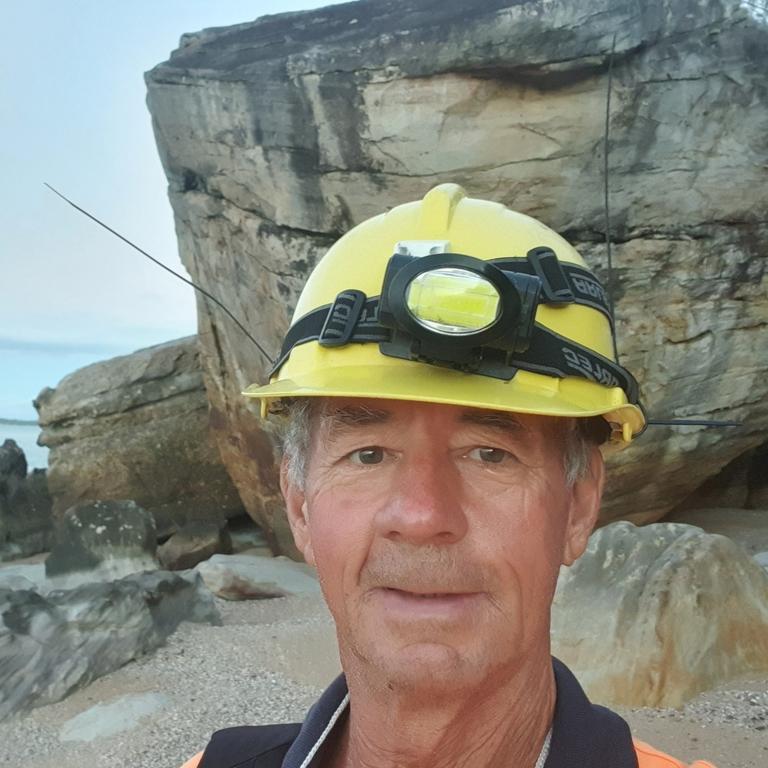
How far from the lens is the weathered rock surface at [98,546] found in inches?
271

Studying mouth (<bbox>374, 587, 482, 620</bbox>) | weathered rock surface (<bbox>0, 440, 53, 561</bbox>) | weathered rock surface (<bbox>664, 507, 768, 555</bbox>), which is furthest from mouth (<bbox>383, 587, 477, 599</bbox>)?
weathered rock surface (<bbox>0, 440, 53, 561</bbox>)

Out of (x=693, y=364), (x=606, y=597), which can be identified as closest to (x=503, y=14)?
(x=693, y=364)

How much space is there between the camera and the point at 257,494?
28.5ft

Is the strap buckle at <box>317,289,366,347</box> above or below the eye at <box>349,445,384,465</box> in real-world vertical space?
above

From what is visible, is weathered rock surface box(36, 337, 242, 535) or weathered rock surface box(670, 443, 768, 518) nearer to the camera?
weathered rock surface box(670, 443, 768, 518)

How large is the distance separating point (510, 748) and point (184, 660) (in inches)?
157

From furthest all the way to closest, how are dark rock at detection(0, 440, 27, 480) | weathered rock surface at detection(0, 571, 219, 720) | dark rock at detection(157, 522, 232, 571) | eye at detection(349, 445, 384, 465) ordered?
dark rock at detection(0, 440, 27, 480) → dark rock at detection(157, 522, 232, 571) → weathered rock surface at detection(0, 571, 219, 720) → eye at detection(349, 445, 384, 465)

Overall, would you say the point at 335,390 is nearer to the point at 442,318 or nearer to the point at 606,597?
the point at 442,318

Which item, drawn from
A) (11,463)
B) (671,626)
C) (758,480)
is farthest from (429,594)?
(11,463)

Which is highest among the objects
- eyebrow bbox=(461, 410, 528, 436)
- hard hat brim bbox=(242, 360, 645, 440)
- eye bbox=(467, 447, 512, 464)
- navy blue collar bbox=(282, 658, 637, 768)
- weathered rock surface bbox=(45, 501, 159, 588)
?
hard hat brim bbox=(242, 360, 645, 440)

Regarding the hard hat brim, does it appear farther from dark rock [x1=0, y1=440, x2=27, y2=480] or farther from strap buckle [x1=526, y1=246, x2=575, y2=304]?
dark rock [x1=0, y1=440, x2=27, y2=480]

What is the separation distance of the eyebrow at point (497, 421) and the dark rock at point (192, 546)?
305 inches

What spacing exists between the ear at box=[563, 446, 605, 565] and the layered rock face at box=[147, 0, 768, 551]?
16.2ft

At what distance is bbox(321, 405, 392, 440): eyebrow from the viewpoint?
4.04 ft
